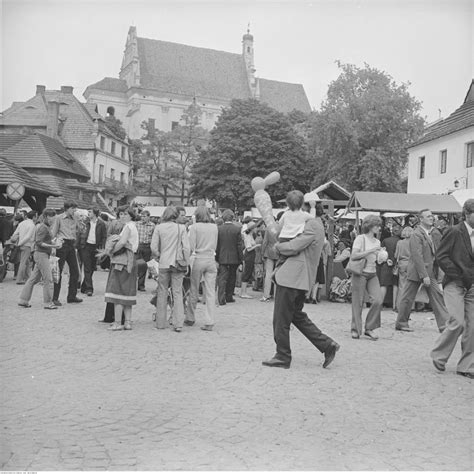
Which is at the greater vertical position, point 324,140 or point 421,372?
point 324,140

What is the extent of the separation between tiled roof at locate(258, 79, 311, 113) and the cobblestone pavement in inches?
4097

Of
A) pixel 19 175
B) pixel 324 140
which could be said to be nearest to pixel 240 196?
pixel 324 140

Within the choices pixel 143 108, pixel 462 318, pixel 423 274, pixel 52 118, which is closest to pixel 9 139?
pixel 52 118

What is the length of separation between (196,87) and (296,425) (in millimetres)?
93411

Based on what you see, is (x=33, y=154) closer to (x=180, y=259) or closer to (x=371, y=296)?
(x=180, y=259)

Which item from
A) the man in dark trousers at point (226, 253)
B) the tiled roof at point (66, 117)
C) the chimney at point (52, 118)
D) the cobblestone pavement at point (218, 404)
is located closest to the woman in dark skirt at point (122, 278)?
the cobblestone pavement at point (218, 404)

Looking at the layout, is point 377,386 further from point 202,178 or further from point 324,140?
point 202,178

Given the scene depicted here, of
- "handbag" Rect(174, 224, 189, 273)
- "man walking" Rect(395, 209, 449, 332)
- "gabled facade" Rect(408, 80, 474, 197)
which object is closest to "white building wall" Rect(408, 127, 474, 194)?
"gabled facade" Rect(408, 80, 474, 197)

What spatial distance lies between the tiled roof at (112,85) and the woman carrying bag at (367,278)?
89.8 m

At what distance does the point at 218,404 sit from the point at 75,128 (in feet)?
182

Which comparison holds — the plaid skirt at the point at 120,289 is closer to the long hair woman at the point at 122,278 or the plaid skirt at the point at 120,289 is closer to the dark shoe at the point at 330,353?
the long hair woman at the point at 122,278

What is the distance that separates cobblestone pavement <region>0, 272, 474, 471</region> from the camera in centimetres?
436

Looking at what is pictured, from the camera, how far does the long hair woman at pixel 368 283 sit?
31.5ft

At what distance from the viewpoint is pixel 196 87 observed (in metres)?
95.1
